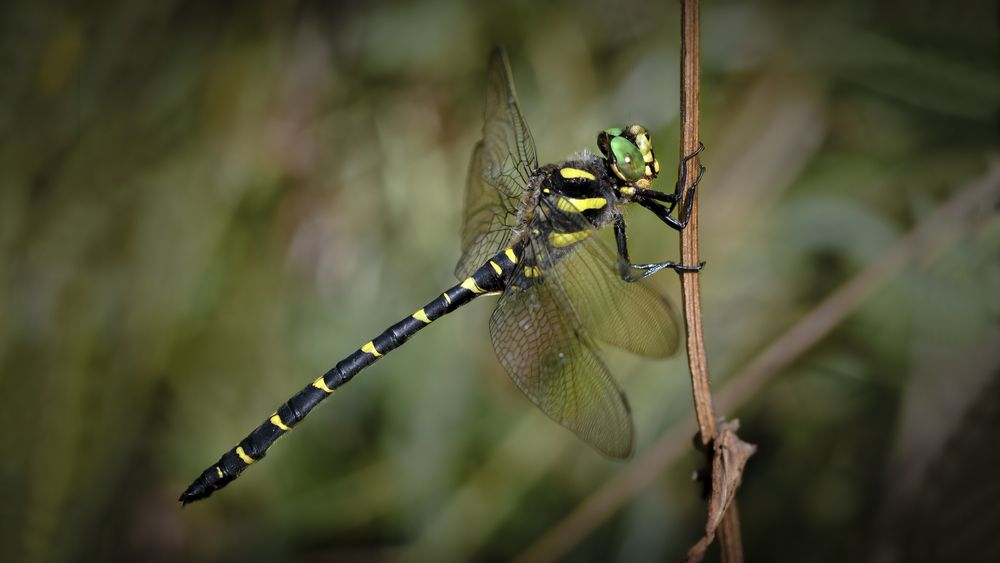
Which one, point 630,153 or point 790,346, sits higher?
point 630,153

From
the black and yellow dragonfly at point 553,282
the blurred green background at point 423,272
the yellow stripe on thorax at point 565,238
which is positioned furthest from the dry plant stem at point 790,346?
the yellow stripe on thorax at point 565,238

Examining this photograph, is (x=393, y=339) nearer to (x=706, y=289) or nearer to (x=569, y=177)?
(x=569, y=177)

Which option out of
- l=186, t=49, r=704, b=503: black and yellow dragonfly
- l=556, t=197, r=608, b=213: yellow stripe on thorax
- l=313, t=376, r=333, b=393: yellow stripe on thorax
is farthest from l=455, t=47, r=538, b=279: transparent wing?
l=313, t=376, r=333, b=393: yellow stripe on thorax

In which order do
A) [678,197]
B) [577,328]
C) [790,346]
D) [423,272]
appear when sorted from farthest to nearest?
[423,272] < [790,346] < [577,328] < [678,197]

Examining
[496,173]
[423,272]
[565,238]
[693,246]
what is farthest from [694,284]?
[423,272]

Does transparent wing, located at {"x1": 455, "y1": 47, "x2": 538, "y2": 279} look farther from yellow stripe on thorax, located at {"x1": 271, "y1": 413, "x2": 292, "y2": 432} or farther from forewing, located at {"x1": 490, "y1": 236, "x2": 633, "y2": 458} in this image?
yellow stripe on thorax, located at {"x1": 271, "y1": 413, "x2": 292, "y2": 432}

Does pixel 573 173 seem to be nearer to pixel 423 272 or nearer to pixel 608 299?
pixel 608 299
